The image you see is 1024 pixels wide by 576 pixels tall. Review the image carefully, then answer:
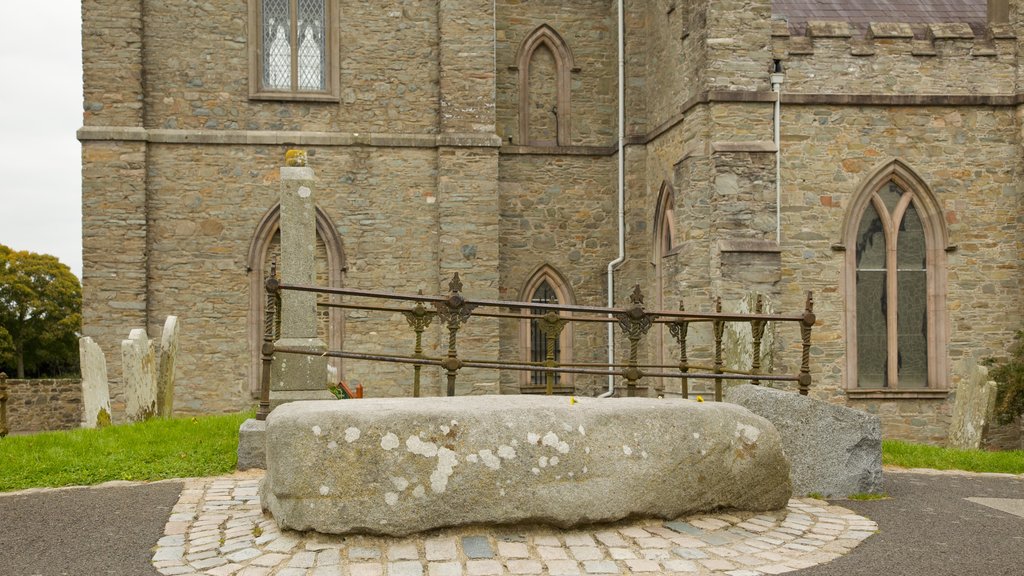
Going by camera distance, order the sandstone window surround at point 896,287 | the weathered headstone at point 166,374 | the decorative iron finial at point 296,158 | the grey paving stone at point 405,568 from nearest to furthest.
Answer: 1. the grey paving stone at point 405,568
2. the decorative iron finial at point 296,158
3. the weathered headstone at point 166,374
4. the sandstone window surround at point 896,287

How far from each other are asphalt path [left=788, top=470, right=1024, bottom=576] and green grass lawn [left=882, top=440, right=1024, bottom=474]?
1.18 m

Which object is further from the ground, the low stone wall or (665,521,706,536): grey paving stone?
(665,521,706,536): grey paving stone

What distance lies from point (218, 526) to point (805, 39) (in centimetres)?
1143

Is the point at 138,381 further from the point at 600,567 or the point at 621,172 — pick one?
the point at 621,172

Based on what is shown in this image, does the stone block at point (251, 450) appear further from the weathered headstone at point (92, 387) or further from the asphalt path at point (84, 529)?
the weathered headstone at point (92, 387)

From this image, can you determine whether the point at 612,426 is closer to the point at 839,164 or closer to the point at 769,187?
the point at 769,187

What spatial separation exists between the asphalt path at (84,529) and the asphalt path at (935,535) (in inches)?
155

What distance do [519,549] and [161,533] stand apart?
238 centimetres

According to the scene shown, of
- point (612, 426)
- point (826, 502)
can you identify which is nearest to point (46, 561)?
point (612, 426)

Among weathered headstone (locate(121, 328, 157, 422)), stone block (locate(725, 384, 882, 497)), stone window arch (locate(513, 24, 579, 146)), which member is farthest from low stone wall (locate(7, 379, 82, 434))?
stone block (locate(725, 384, 882, 497))

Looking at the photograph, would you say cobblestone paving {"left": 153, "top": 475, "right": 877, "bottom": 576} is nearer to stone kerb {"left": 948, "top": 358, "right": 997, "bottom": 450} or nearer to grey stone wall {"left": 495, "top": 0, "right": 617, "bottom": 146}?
stone kerb {"left": 948, "top": 358, "right": 997, "bottom": 450}

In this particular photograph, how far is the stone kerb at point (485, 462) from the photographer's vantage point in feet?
17.4

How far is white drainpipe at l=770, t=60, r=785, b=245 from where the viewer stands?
13508 millimetres

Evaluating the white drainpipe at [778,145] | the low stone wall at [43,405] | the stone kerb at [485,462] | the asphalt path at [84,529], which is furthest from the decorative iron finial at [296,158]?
the low stone wall at [43,405]
